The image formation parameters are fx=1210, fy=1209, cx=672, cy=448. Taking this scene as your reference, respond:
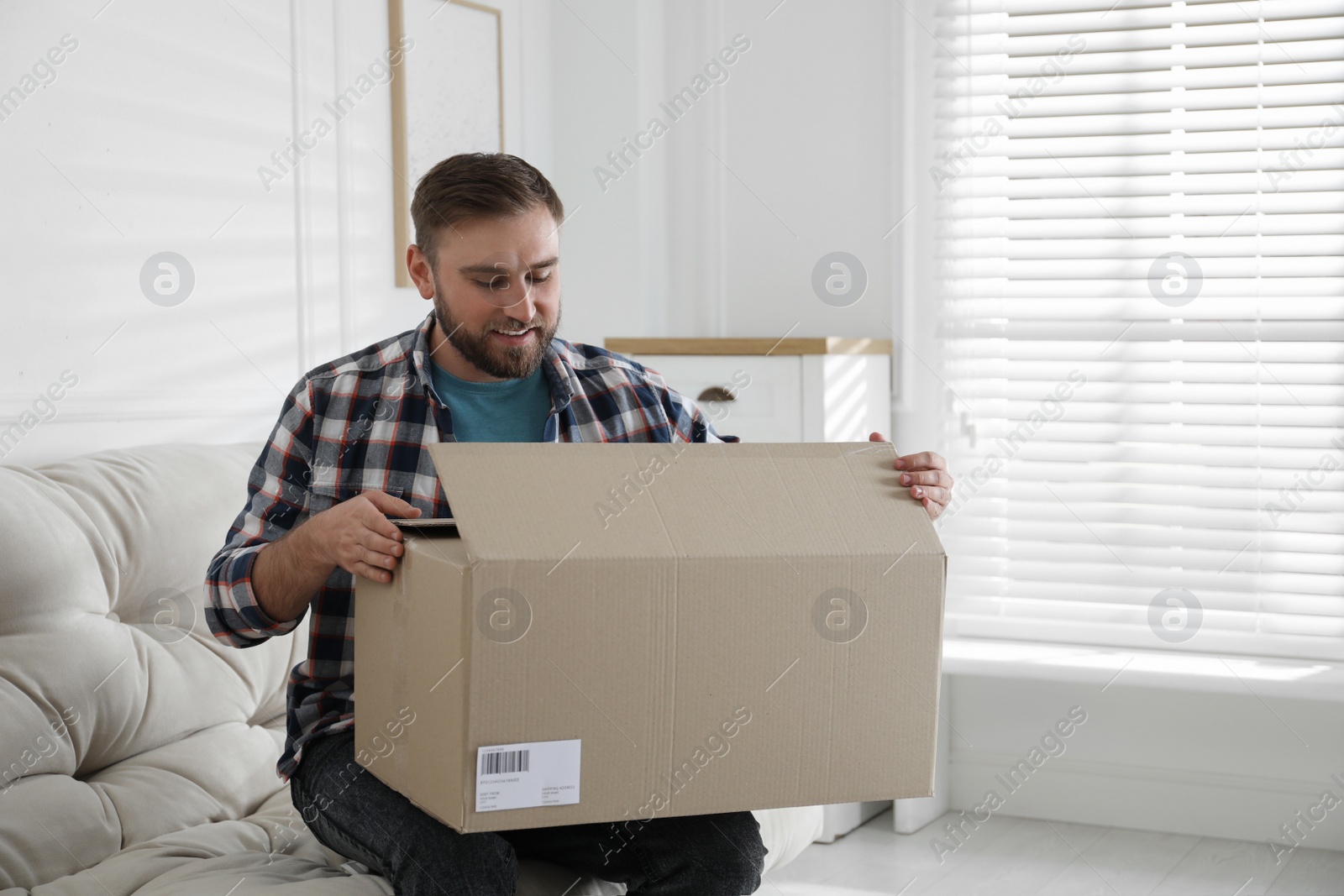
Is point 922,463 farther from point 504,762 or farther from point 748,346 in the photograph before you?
point 748,346

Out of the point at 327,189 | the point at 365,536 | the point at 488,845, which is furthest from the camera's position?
the point at 327,189

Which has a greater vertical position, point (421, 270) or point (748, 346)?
point (421, 270)

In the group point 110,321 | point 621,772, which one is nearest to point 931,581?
point 621,772

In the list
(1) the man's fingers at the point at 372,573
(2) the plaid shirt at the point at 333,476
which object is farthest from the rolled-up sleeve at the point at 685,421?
(1) the man's fingers at the point at 372,573

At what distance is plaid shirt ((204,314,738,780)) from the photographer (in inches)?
56.6

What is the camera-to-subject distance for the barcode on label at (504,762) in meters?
1.07

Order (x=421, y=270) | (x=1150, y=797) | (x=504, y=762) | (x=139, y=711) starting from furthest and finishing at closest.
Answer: (x=1150, y=797), (x=421, y=270), (x=139, y=711), (x=504, y=762)

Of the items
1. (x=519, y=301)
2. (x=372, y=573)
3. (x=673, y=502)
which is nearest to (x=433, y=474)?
(x=519, y=301)

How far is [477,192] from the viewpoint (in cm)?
158

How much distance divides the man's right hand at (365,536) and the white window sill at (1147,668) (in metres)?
1.72

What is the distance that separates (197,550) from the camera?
68.1 inches

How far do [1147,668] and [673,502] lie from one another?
1.82 metres

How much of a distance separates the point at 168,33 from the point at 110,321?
20.6 inches

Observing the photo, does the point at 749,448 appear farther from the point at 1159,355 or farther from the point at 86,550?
the point at 1159,355
